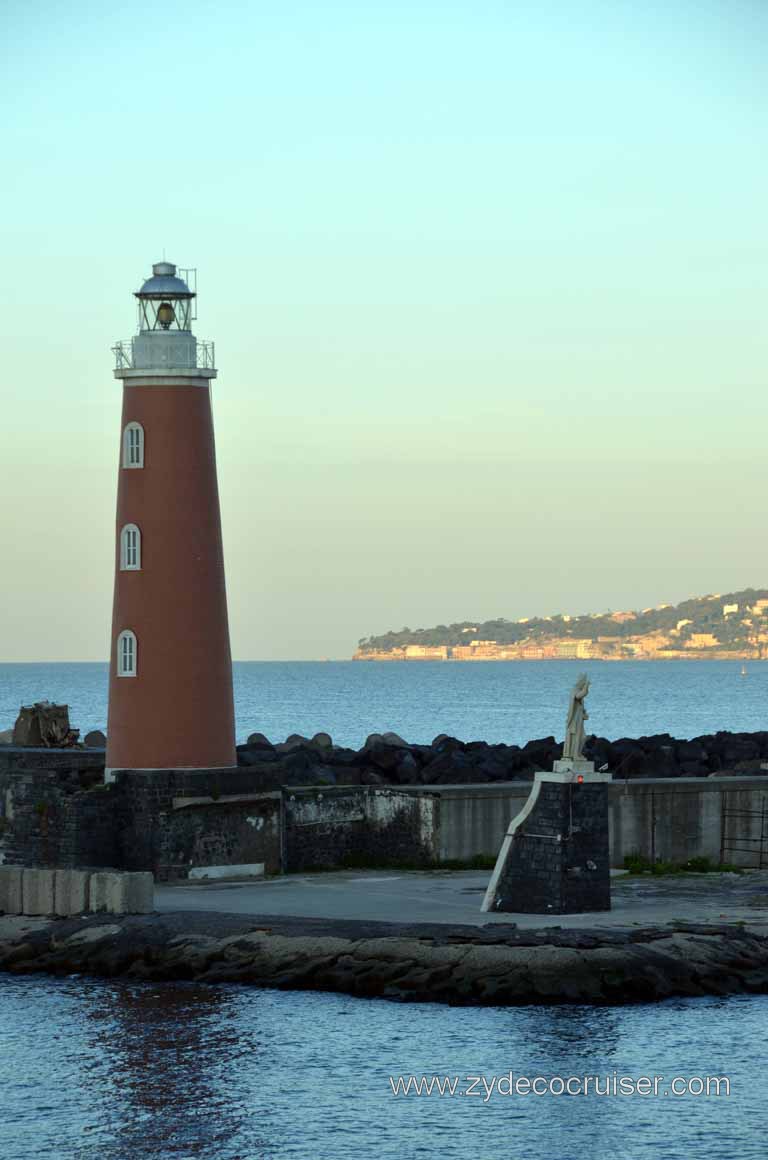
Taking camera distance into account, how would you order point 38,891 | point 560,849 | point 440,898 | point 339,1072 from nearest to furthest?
1. point 339,1072
2. point 560,849
3. point 38,891
4. point 440,898

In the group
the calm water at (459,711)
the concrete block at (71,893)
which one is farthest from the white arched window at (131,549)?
the calm water at (459,711)

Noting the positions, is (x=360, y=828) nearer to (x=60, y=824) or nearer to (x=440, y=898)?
Answer: (x=440, y=898)

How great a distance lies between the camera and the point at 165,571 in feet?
106

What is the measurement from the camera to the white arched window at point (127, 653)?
32.3 m

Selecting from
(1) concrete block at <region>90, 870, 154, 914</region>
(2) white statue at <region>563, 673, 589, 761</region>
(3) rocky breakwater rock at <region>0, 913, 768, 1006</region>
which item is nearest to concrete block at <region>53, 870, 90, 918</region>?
(1) concrete block at <region>90, 870, 154, 914</region>

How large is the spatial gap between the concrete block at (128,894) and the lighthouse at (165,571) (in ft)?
12.2

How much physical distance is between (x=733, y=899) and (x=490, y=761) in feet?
53.7

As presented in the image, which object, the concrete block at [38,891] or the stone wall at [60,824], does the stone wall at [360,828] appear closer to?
the stone wall at [60,824]

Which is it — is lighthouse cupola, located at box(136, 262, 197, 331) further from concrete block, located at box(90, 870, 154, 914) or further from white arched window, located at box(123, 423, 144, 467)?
concrete block, located at box(90, 870, 154, 914)

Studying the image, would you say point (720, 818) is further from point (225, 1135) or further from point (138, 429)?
point (225, 1135)

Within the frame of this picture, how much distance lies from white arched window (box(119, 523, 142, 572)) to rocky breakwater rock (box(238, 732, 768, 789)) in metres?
6.94

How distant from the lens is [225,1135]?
19.7 m

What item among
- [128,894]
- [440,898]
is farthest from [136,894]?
[440,898]

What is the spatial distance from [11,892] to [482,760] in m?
18.4
